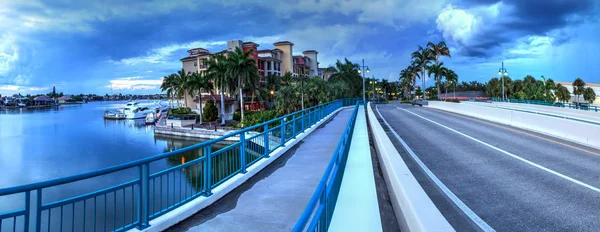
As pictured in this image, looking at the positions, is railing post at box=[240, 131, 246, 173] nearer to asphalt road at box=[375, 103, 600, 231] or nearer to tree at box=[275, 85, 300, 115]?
asphalt road at box=[375, 103, 600, 231]

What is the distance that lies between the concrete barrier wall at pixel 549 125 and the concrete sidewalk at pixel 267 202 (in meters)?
10.5

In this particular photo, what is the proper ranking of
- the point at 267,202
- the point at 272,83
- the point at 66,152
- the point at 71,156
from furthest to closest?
the point at 272,83
the point at 66,152
the point at 71,156
the point at 267,202

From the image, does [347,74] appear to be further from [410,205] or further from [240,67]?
[410,205]

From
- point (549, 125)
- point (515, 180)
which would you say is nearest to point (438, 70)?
point (549, 125)

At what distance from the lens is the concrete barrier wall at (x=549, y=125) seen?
41.8 feet

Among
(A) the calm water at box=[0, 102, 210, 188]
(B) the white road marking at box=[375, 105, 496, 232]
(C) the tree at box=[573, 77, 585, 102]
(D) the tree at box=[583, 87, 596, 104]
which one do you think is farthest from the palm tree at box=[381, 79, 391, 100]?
(B) the white road marking at box=[375, 105, 496, 232]

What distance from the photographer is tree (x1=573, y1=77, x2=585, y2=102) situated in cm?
8006

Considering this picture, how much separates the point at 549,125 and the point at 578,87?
279ft

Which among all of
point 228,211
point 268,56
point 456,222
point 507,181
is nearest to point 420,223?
point 456,222

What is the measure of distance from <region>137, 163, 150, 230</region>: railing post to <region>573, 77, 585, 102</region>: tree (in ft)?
331

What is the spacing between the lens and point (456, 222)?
17.4ft

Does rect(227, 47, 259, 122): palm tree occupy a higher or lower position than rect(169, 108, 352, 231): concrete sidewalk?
higher

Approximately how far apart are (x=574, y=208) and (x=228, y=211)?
19.3 feet

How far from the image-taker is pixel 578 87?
81.0 m
